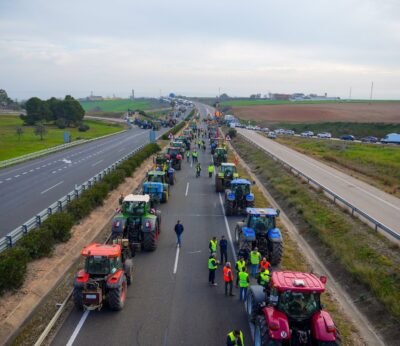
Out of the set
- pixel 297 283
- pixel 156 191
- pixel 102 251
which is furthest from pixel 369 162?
pixel 297 283

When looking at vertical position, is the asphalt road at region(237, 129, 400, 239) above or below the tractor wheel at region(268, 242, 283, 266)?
below

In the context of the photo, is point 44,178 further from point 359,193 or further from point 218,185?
point 359,193

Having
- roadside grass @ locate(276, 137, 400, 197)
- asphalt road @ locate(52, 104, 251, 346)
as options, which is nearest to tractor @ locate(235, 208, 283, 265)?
asphalt road @ locate(52, 104, 251, 346)

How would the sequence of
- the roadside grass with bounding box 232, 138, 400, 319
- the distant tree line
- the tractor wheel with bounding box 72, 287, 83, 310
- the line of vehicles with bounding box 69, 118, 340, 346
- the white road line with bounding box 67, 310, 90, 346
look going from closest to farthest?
the line of vehicles with bounding box 69, 118, 340, 346
the white road line with bounding box 67, 310, 90, 346
the tractor wheel with bounding box 72, 287, 83, 310
the roadside grass with bounding box 232, 138, 400, 319
the distant tree line

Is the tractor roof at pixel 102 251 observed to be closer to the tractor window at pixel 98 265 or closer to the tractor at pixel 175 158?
the tractor window at pixel 98 265

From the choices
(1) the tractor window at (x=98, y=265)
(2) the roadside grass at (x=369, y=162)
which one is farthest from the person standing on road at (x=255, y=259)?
(2) the roadside grass at (x=369, y=162)

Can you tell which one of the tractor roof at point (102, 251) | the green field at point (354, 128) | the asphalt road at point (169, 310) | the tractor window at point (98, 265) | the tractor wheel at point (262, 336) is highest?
the tractor roof at point (102, 251)

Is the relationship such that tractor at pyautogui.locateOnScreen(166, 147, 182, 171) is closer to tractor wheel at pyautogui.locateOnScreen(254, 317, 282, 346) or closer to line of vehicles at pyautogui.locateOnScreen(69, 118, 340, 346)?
line of vehicles at pyautogui.locateOnScreen(69, 118, 340, 346)
